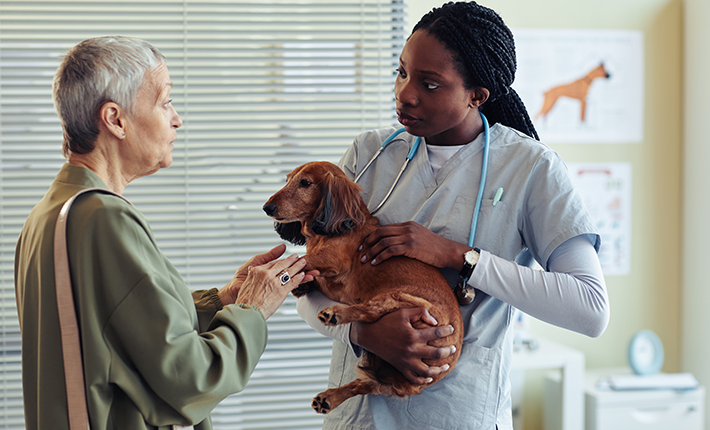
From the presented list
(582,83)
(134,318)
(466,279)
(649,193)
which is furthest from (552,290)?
(649,193)

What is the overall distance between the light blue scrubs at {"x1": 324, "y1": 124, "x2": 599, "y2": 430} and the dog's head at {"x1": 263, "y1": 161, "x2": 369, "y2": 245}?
0.13 meters

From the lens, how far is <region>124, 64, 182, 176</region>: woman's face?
3.23 ft

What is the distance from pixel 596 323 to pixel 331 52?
6.97 feet

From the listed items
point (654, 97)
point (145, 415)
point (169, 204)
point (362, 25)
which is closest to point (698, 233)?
point (654, 97)

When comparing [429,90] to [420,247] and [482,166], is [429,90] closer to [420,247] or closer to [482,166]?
[482,166]

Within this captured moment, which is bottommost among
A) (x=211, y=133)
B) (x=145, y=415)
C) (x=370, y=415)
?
(x=370, y=415)

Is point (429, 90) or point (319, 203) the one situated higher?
point (429, 90)

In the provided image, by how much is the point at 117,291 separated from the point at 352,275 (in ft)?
1.84

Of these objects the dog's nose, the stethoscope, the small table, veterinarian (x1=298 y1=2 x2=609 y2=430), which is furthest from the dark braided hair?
the small table

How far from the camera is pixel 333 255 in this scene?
1217 mm

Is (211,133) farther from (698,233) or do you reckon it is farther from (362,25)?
(698,233)

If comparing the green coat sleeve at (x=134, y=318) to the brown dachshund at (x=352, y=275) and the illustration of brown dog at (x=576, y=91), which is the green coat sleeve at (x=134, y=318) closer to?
the brown dachshund at (x=352, y=275)

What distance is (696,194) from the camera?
3229mm

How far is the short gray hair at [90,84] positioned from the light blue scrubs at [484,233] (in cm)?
68
